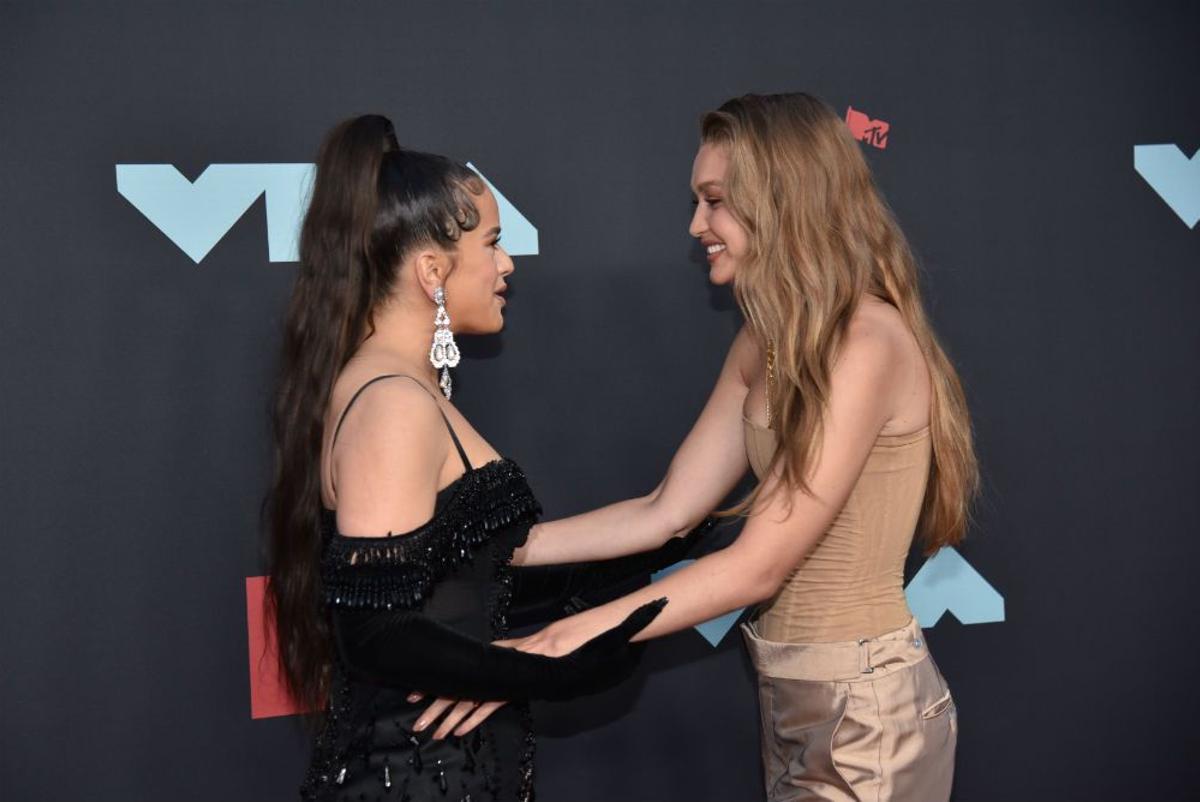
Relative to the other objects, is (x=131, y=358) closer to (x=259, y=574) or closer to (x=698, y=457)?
(x=259, y=574)

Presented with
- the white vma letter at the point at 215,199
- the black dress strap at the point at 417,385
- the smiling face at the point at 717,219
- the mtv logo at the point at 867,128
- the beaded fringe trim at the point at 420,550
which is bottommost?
the beaded fringe trim at the point at 420,550

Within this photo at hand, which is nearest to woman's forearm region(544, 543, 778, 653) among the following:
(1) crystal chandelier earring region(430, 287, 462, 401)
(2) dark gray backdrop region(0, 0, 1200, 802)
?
(1) crystal chandelier earring region(430, 287, 462, 401)

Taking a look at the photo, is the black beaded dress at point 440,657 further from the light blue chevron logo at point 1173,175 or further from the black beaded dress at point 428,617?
the light blue chevron logo at point 1173,175

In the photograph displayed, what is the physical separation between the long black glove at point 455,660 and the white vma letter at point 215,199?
1005mm

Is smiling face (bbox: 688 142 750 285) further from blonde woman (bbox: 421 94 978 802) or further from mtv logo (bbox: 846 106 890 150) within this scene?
mtv logo (bbox: 846 106 890 150)

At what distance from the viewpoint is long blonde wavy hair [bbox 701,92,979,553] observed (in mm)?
1633

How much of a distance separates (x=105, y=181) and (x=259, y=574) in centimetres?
81

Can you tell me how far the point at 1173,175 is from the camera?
278 cm

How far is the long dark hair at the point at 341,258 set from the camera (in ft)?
5.32

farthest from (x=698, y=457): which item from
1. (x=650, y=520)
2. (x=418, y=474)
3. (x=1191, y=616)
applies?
(x=1191, y=616)

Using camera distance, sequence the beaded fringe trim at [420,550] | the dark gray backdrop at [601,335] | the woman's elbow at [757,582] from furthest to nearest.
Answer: the dark gray backdrop at [601,335] → the woman's elbow at [757,582] → the beaded fringe trim at [420,550]

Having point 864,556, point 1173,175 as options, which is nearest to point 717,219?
point 864,556

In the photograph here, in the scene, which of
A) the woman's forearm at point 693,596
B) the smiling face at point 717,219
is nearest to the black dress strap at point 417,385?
the woman's forearm at point 693,596

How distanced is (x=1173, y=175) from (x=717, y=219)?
1.55 m
